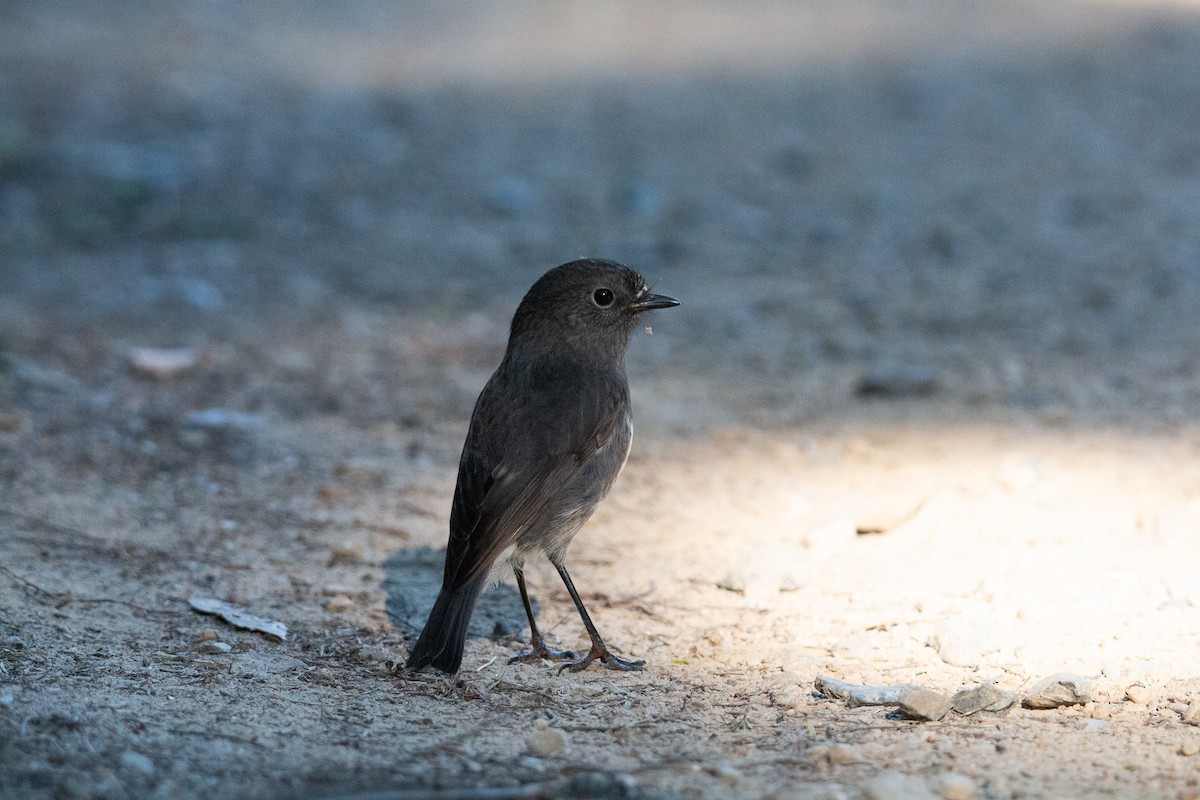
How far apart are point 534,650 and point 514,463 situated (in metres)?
0.57

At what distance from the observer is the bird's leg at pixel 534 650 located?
3.81 meters

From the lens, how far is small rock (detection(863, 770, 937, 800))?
2.75 m

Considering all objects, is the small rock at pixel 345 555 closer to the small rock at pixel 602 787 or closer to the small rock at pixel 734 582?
the small rock at pixel 734 582

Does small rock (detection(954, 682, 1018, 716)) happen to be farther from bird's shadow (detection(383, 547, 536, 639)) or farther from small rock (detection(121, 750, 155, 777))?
small rock (detection(121, 750, 155, 777))

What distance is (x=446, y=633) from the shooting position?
3496 millimetres

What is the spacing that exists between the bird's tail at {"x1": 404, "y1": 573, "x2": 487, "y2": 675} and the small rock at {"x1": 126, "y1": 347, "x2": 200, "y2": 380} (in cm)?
279

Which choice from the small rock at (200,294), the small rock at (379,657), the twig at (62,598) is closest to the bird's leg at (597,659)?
the small rock at (379,657)

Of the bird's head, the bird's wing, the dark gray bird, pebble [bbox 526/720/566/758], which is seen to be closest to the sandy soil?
pebble [bbox 526/720/566/758]

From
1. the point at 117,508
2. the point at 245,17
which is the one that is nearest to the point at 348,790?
the point at 117,508

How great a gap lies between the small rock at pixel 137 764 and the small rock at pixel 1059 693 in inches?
81.3

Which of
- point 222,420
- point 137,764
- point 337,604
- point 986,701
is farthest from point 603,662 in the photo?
point 222,420

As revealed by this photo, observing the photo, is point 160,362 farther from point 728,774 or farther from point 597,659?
point 728,774

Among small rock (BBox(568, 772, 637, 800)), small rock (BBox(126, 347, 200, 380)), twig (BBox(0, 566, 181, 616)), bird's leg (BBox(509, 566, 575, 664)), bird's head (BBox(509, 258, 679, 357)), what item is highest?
bird's head (BBox(509, 258, 679, 357))

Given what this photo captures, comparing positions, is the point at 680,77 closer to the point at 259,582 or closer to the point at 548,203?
the point at 548,203
